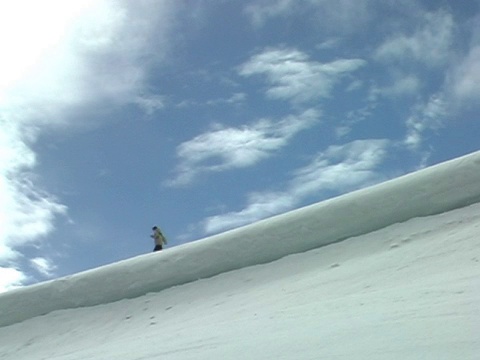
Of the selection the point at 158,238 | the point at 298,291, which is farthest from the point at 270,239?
the point at 158,238

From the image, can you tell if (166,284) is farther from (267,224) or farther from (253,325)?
(253,325)

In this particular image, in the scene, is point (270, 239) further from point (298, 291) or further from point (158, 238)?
point (158, 238)

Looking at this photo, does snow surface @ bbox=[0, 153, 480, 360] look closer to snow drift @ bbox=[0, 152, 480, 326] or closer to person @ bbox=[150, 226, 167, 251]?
snow drift @ bbox=[0, 152, 480, 326]

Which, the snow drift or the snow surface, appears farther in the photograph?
the snow drift

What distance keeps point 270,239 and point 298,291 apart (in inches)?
37.4

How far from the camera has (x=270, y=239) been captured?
557 centimetres

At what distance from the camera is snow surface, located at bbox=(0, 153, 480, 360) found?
3389 mm

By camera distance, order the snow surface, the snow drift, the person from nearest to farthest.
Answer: the snow surface → the snow drift → the person

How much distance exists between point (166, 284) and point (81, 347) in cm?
95

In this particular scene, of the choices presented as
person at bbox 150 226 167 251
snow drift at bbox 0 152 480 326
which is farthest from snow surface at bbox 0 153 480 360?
person at bbox 150 226 167 251

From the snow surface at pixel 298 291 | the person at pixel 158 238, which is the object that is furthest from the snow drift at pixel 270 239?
the person at pixel 158 238

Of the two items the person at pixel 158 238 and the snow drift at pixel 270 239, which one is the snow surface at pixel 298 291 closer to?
the snow drift at pixel 270 239

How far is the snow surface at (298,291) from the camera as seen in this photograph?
133 inches

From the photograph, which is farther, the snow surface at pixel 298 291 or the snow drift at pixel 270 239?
the snow drift at pixel 270 239
